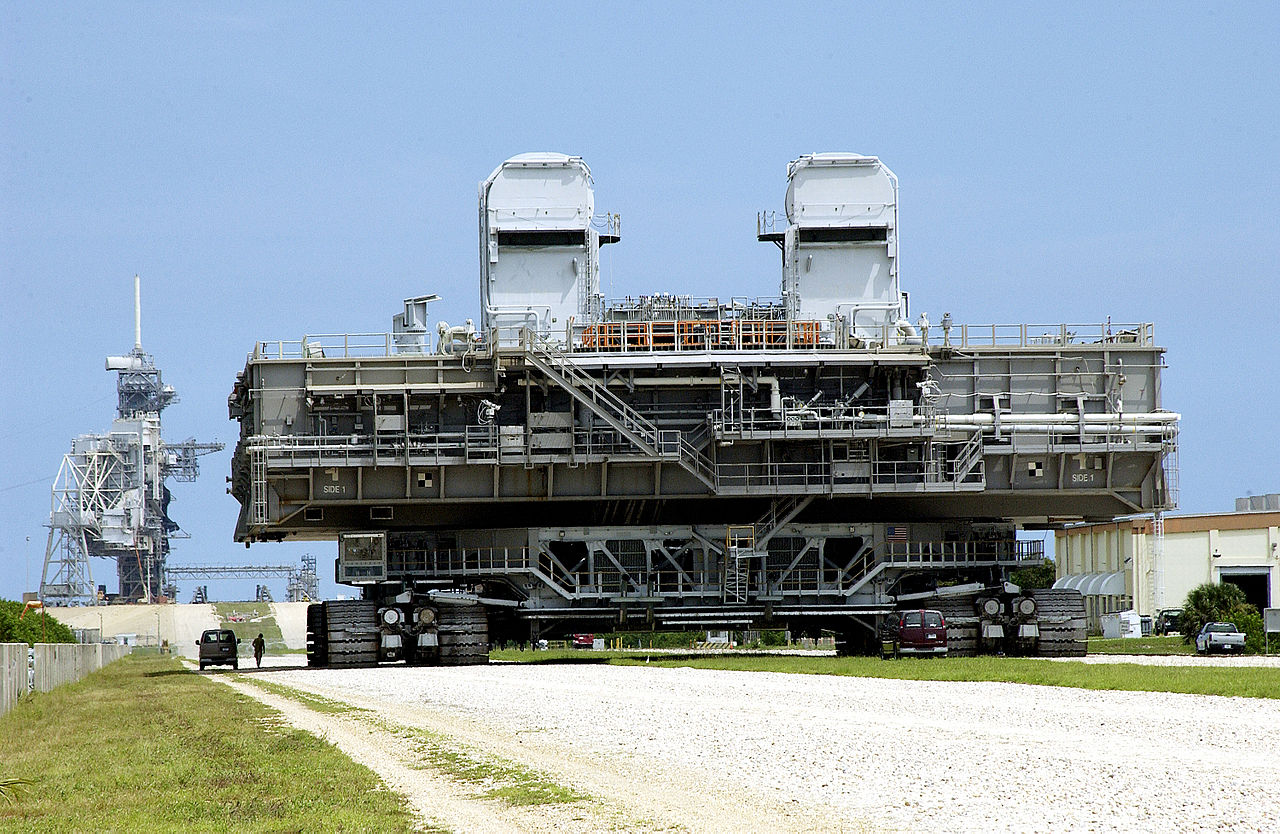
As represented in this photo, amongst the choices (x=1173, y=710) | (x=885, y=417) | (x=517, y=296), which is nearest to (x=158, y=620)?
(x=517, y=296)

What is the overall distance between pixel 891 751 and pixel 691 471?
29.2 metres

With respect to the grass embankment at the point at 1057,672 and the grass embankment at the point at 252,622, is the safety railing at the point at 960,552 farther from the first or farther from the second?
the grass embankment at the point at 252,622

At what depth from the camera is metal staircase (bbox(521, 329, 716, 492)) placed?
4853 centimetres

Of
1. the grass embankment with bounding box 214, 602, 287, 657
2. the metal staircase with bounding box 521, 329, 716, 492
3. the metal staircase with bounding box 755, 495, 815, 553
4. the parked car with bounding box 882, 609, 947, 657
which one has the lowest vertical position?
the grass embankment with bounding box 214, 602, 287, 657

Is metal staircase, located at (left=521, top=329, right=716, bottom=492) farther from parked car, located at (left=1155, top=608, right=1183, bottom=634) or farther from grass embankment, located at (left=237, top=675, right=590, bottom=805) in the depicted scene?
parked car, located at (left=1155, top=608, right=1183, bottom=634)

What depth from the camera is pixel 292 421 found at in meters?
49.5

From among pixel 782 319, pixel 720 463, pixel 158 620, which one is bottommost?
pixel 158 620

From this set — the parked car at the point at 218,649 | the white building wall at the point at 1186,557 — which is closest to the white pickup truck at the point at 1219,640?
the white building wall at the point at 1186,557

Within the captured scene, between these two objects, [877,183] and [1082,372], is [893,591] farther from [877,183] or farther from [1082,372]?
[877,183]

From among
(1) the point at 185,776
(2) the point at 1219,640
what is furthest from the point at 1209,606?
(1) the point at 185,776

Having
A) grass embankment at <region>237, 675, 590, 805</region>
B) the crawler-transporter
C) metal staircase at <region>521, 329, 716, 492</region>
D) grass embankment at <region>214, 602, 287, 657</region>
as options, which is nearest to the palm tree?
the crawler-transporter

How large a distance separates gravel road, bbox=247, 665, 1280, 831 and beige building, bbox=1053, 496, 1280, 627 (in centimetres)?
5683

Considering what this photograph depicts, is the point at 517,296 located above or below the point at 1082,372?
above

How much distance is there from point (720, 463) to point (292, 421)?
14.0 m
